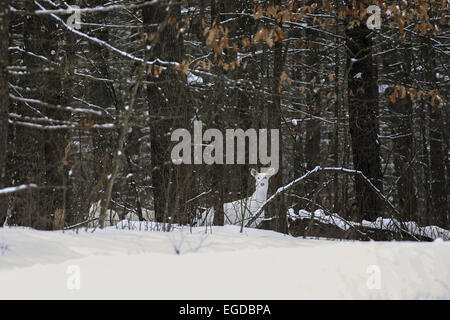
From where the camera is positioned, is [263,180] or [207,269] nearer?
[207,269]

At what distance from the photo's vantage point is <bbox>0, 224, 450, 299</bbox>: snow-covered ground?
3289 mm

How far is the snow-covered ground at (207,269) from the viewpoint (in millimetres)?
3289

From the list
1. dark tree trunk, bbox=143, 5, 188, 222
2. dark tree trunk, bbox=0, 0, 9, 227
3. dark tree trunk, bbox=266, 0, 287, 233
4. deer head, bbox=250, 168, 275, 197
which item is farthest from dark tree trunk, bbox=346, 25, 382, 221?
dark tree trunk, bbox=0, 0, 9, 227

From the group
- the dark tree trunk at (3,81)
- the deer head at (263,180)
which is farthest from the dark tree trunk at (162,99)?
the dark tree trunk at (3,81)

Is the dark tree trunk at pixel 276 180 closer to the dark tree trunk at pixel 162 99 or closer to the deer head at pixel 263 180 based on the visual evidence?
the deer head at pixel 263 180
